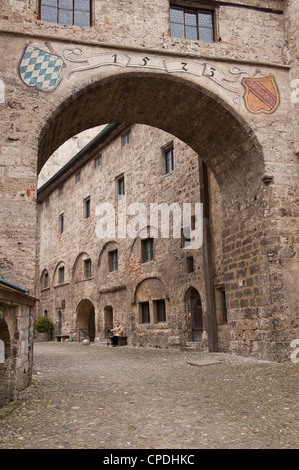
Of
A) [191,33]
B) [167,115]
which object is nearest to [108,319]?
[167,115]

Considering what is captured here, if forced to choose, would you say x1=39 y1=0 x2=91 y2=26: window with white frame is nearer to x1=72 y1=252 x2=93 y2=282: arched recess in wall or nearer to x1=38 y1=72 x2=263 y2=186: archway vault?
x1=38 y1=72 x2=263 y2=186: archway vault

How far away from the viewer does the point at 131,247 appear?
15.4 metres

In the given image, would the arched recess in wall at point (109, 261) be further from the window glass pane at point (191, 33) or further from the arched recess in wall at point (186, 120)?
the window glass pane at point (191, 33)

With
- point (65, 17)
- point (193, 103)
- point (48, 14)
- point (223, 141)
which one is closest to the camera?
point (48, 14)

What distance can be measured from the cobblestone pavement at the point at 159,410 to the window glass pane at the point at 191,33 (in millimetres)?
6583

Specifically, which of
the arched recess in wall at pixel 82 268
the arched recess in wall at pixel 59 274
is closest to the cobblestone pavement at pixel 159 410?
the arched recess in wall at pixel 82 268

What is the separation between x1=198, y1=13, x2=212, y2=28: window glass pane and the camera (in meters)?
8.92

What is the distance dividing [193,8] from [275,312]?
6478mm

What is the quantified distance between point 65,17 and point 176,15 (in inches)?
90.9

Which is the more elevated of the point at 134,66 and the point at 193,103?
the point at 134,66

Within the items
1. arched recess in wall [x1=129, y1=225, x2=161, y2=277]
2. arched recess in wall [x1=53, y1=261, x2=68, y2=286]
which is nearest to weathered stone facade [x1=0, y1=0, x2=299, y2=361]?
arched recess in wall [x1=129, y1=225, x2=161, y2=277]

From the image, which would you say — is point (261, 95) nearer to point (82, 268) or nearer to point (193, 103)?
point (193, 103)

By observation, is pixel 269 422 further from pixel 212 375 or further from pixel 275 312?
pixel 275 312

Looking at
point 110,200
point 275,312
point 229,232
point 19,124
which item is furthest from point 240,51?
point 110,200
